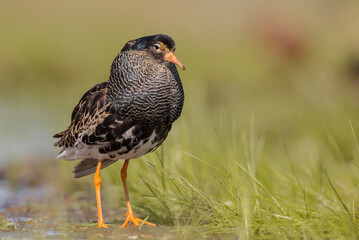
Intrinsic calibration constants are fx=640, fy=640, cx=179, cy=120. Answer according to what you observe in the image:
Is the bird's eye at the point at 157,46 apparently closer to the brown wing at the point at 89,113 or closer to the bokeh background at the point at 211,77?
the brown wing at the point at 89,113

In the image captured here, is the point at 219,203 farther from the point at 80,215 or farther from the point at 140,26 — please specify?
the point at 140,26

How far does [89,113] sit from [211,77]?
23.7 feet

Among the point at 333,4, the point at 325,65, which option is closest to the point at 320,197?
the point at 325,65

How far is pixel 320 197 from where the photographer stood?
523 centimetres

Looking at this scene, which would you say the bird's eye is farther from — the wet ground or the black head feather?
the wet ground

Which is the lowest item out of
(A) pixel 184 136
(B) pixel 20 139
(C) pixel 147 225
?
(B) pixel 20 139

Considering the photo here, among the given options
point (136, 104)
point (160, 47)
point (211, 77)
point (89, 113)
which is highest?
point (160, 47)

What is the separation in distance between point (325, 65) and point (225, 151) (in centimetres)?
694

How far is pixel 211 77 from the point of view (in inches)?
478

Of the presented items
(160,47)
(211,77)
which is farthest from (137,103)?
(211,77)

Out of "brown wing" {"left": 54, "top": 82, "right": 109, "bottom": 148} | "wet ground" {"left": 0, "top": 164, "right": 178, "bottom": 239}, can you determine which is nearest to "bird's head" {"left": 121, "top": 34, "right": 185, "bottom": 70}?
"brown wing" {"left": 54, "top": 82, "right": 109, "bottom": 148}

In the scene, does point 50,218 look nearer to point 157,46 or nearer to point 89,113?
point 89,113

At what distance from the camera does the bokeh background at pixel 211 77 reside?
20.6 feet

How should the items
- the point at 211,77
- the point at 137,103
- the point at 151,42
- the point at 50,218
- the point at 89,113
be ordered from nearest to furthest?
the point at 137,103, the point at 151,42, the point at 89,113, the point at 50,218, the point at 211,77
